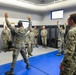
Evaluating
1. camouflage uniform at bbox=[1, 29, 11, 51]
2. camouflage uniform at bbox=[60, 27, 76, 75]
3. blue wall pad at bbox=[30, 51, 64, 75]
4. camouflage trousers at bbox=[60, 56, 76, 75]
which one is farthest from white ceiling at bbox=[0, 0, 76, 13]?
camouflage trousers at bbox=[60, 56, 76, 75]

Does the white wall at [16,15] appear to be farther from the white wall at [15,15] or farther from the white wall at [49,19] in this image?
the white wall at [49,19]

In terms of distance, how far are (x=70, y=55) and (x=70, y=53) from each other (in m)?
0.04

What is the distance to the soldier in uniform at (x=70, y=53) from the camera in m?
1.75

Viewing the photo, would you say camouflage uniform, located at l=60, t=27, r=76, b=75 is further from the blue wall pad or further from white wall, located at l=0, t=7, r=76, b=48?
white wall, located at l=0, t=7, r=76, b=48

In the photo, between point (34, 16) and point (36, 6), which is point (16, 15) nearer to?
point (36, 6)

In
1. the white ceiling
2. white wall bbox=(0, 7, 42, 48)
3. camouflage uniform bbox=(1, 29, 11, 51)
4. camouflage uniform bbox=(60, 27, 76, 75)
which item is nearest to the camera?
camouflage uniform bbox=(60, 27, 76, 75)

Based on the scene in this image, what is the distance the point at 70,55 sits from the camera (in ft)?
5.77

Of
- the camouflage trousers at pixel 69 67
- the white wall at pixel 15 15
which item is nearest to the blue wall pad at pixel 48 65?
the camouflage trousers at pixel 69 67

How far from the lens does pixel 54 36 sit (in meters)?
8.49

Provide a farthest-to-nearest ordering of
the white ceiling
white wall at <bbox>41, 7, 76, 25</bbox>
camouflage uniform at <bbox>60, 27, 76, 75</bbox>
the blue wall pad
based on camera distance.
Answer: white wall at <bbox>41, 7, 76, 25</bbox> → the white ceiling → the blue wall pad → camouflage uniform at <bbox>60, 27, 76, 75</bbox>

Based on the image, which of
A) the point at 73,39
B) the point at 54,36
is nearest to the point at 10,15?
the point at 54,36

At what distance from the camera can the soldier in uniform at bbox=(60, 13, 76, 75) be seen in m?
1.75

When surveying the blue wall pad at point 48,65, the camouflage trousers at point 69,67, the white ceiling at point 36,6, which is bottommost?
the blue wall pad at point 48,65

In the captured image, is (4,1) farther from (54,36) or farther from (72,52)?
(72,52)
